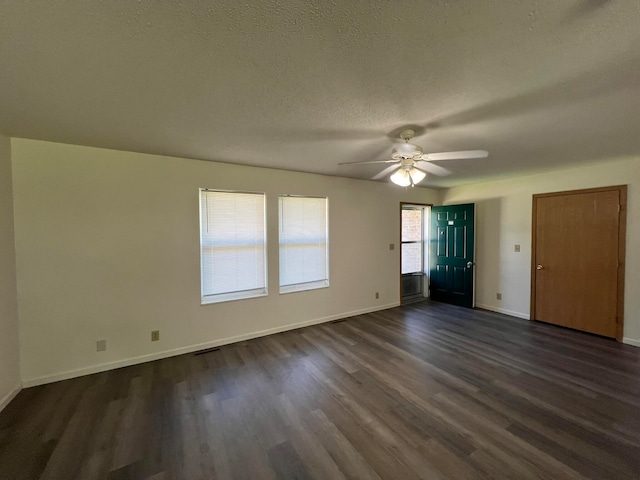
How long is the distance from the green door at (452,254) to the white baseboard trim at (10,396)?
596cm

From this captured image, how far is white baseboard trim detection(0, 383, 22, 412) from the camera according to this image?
7.00 ft

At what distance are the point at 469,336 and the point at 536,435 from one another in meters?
1.77

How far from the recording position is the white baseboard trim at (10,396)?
84.0 inches

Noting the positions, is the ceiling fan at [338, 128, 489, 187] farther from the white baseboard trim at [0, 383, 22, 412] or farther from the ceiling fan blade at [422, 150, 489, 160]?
the white baseboard trim at [0, 383, 22, 412]

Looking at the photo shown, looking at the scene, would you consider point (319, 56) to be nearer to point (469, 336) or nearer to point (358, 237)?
point (358, 237)

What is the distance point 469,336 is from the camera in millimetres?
3504

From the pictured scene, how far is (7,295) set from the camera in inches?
88.3

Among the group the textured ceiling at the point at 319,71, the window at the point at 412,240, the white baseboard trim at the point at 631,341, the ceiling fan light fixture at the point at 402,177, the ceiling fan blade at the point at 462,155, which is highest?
the textured ceiling at the point at 319,71

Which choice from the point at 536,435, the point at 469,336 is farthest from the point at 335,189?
the point at 536,435

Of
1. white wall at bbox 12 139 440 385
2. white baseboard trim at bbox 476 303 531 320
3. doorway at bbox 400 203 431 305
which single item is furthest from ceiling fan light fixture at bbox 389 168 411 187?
white baseboard trim at bbox 476 303 531 320

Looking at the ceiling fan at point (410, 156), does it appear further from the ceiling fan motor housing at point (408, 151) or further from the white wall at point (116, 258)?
the white wall at point (116, 258)

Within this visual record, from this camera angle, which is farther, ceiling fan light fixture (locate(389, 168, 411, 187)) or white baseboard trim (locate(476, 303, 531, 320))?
white baseboard trim (locate(476, 303, 531, 320))

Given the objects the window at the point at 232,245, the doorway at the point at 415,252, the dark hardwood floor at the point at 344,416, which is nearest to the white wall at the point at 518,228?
the doorway at the point at 415,252

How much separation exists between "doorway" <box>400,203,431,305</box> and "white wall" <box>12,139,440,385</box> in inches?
110
